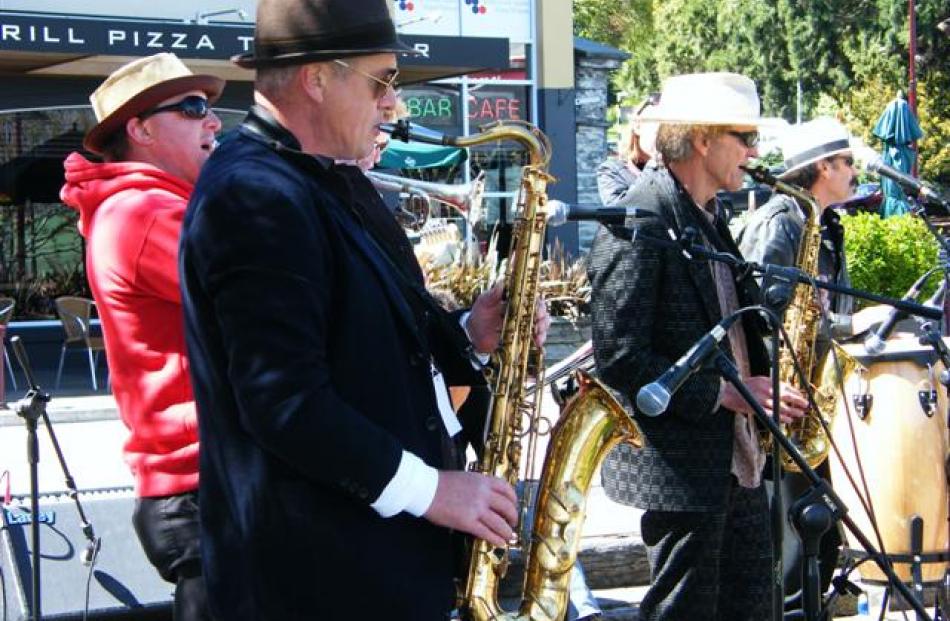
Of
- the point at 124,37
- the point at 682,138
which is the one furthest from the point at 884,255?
the point at 682,138

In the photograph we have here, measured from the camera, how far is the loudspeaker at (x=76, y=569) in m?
4.74

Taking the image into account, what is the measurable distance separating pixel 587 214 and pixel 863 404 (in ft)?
10.8

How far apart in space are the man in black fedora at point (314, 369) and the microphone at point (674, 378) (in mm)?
521

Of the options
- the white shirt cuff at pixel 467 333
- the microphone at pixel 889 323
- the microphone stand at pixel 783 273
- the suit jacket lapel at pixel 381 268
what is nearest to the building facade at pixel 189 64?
the microphone at pixel 889 323

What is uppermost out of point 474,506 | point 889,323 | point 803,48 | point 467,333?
point 803,48

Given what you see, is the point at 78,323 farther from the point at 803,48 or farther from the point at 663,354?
the point at 803,48

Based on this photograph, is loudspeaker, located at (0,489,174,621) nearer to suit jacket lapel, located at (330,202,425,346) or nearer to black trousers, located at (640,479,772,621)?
black trousers, located at (640,479,772,621)

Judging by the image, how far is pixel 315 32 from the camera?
265 cm

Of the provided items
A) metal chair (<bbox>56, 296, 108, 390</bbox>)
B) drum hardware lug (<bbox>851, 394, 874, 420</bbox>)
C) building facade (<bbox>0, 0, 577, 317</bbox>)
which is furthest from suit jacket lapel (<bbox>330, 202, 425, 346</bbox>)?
building facade (<bbox>0, 0, 577, 317</bbox>)

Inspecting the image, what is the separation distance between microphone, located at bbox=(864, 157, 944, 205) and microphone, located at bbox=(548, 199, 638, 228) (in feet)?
4.98

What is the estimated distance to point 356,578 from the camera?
2.54 metres

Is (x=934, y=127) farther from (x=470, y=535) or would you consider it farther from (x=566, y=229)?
(x=470, y=535)

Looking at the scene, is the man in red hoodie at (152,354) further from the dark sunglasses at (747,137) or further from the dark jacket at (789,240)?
the dark jacket at (789,240)

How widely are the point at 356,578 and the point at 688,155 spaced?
2283mm
